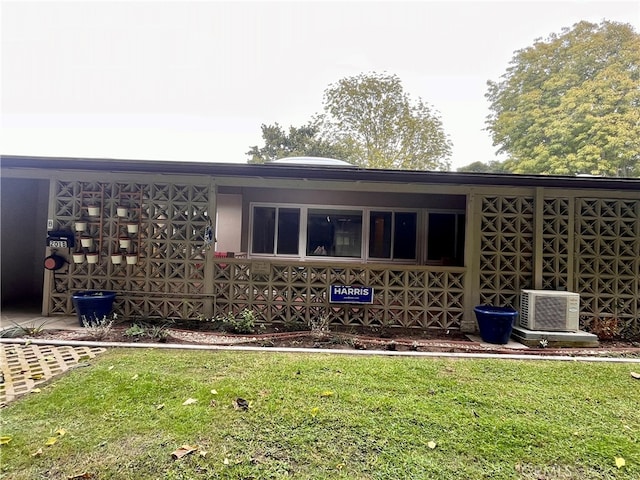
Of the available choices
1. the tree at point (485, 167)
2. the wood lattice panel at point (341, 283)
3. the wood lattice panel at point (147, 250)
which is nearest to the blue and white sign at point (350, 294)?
the wood lattice panel at point (341, 283)

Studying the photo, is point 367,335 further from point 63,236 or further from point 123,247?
point 63,236

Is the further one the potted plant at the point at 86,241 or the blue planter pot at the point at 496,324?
the potted plant at the point at 86,241

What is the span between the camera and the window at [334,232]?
8.05 meters

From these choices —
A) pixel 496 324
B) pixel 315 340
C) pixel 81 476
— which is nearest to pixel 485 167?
pixel 496 324

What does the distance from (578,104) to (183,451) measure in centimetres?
2111

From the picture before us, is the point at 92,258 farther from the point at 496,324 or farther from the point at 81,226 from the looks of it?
the point at 496,324

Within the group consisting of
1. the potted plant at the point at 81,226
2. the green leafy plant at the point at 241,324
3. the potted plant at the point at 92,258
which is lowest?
the green leafy plant at the point at 241,324

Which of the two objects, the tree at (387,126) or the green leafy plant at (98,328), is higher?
the tree at (387,126)

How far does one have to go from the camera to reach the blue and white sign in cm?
556

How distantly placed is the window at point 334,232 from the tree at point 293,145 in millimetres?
13327

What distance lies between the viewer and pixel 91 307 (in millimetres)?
5168

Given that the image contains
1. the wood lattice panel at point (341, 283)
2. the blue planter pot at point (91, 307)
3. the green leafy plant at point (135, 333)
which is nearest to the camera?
the green leafy plant at point (135, 333)

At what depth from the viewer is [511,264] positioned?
5.64 m

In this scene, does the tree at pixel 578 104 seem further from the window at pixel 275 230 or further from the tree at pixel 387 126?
the window at pixel 275 230
